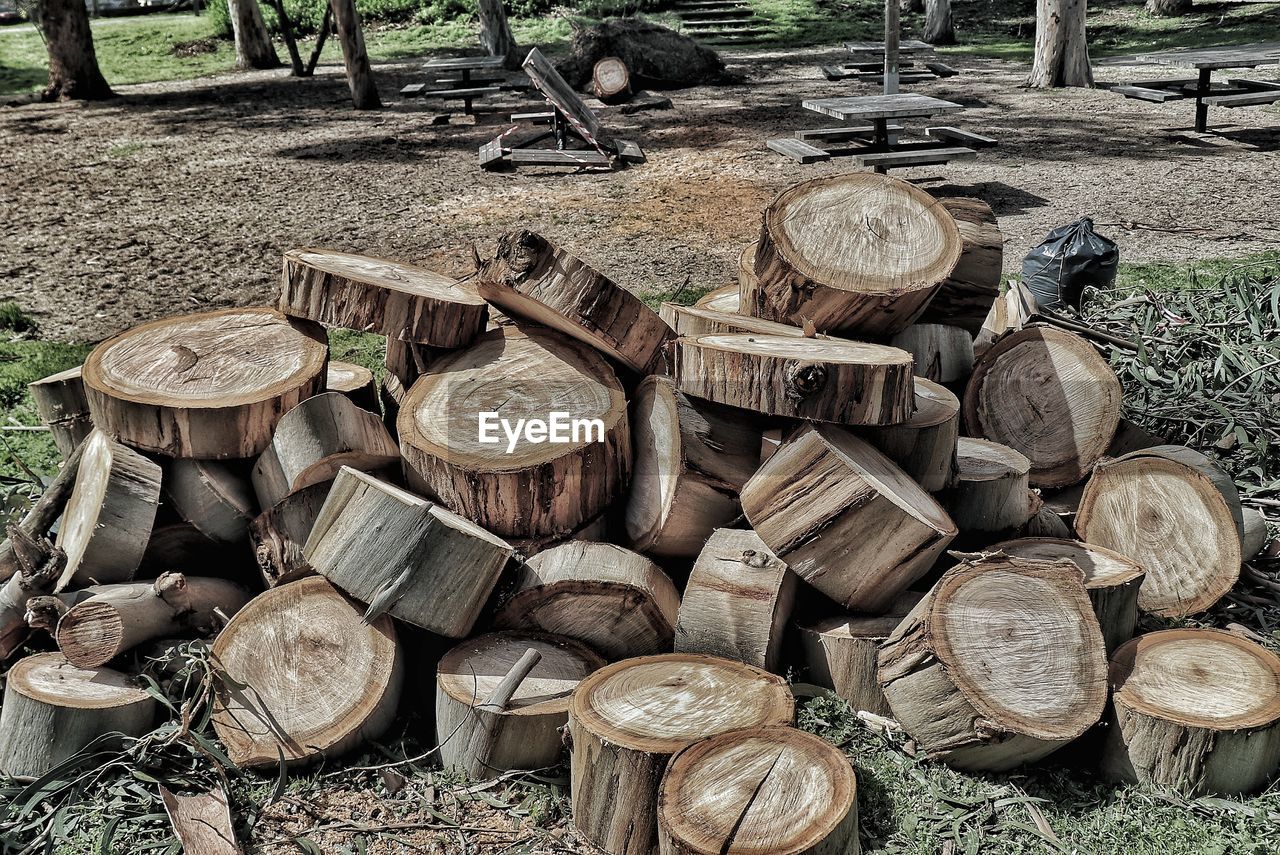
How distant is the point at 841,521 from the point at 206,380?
6.69 ft

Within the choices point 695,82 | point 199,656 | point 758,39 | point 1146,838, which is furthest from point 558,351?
Result: point 758,39

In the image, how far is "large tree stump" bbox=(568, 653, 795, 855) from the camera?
2469 mm

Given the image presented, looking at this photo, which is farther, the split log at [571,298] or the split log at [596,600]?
the split log at [571,298]

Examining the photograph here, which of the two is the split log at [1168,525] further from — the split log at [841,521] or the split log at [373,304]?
the split log at [373,304]

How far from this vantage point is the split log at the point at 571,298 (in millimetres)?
3156

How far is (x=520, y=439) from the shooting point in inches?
123

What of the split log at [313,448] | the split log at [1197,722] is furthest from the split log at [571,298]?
the split log at [1197,722]

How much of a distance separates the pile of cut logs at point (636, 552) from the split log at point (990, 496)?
0.02 metres

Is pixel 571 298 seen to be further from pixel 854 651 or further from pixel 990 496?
pixel 990 496

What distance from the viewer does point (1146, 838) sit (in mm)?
2523

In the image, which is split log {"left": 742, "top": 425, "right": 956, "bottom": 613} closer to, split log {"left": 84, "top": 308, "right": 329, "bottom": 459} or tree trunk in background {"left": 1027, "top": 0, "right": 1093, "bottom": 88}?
split log {"left": 84, "top": 308, "right": 329, "bottom": 459}

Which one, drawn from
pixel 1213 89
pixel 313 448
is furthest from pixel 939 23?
pixel 313 448

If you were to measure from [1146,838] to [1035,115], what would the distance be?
1198 centimetres

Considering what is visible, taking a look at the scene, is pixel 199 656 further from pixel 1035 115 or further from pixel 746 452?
pixel 1035 115
